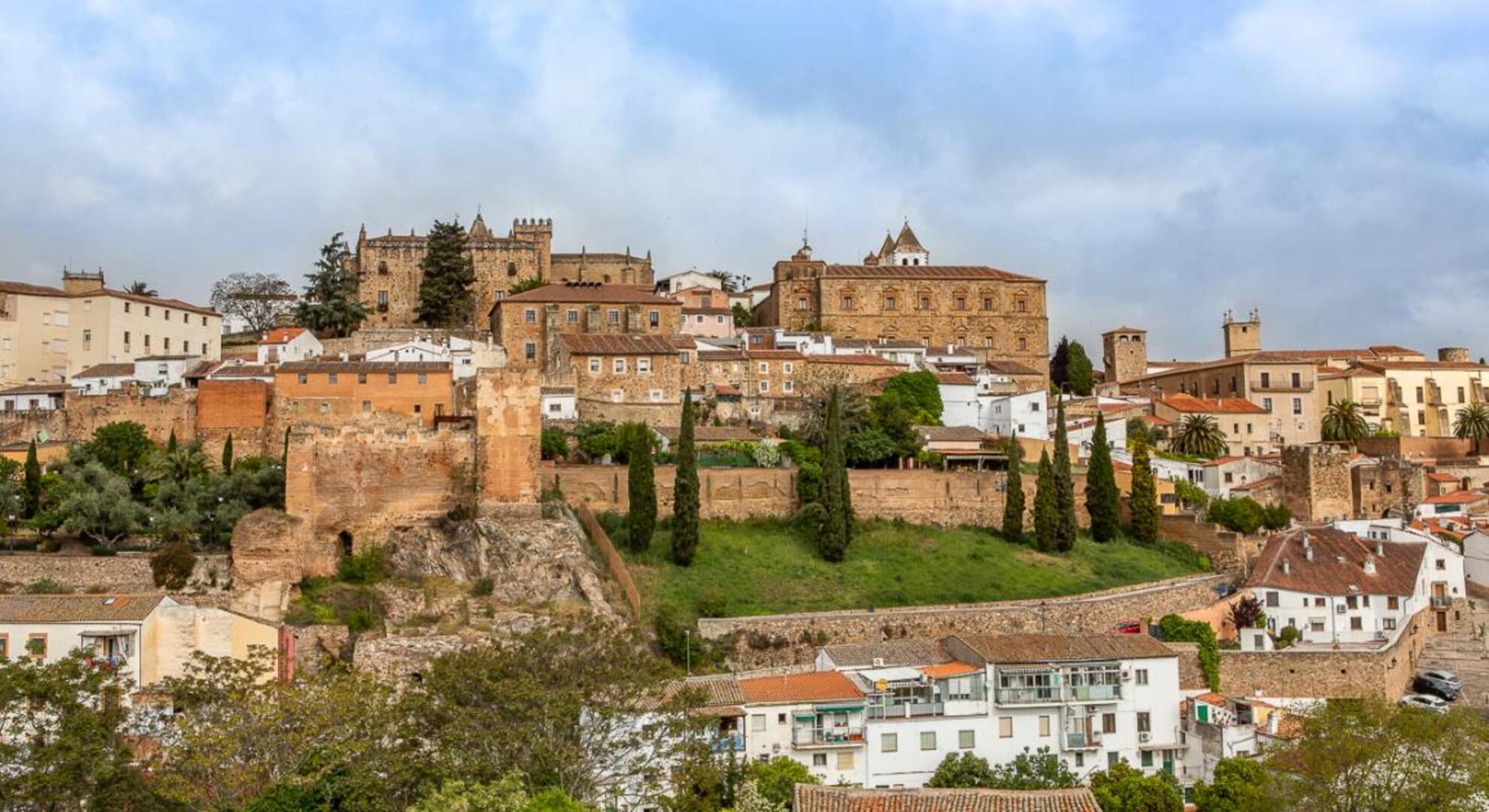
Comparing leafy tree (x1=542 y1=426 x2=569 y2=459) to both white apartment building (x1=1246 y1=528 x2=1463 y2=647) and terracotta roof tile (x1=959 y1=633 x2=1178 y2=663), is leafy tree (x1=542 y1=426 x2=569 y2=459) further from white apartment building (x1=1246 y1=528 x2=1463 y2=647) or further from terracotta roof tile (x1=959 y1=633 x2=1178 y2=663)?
white apartment building (x1=1246 y1=528 x2=1463 y2=647)

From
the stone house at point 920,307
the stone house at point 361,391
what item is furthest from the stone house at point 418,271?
the stone house at point 361,391

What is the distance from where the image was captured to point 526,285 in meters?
73.0

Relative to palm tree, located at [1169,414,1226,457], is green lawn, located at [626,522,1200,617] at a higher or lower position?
lower

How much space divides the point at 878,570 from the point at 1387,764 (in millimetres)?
21013

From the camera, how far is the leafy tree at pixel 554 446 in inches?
1944

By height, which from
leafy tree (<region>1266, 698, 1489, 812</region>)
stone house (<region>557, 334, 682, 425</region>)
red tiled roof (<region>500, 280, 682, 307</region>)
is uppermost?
red tiled roof (<region>500, 280, 682, 307</region>)

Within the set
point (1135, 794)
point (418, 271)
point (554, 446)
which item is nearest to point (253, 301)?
point (418, 271)

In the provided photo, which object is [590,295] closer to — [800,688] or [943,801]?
[800,688]

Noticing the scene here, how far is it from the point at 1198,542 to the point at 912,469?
10489mm

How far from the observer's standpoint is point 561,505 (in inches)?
1704

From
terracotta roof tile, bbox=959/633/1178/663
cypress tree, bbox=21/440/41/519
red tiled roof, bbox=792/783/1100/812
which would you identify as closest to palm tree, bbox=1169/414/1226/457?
terracotta roof tile, bbox=959/633/1178/663

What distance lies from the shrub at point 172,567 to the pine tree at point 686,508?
13.9 meters

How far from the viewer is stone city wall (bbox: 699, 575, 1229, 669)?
129ft

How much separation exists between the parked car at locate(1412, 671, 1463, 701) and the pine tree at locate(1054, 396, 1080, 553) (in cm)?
1137
